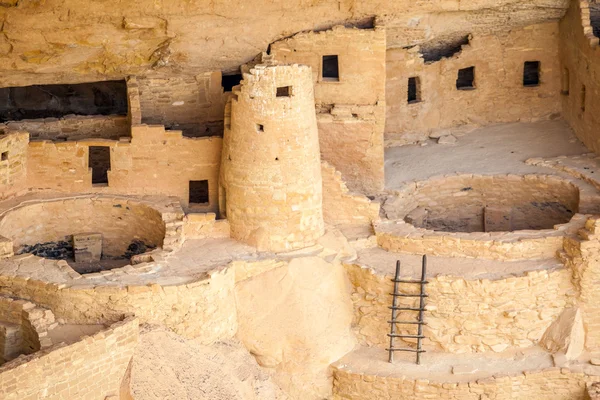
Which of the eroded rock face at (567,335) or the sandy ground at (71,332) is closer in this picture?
the sandy ground at (71,332)

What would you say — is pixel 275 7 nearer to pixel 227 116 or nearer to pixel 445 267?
pixel 227 116

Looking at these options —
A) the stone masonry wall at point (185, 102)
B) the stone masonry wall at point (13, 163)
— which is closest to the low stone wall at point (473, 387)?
the stone masonry wall at point (185, 102)

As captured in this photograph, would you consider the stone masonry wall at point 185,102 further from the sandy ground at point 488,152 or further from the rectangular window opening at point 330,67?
the sandy ground at point 488,152

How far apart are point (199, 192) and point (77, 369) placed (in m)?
4.92

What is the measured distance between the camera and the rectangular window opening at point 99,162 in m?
19.1

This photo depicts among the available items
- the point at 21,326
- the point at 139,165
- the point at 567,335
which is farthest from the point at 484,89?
the point at 21,326

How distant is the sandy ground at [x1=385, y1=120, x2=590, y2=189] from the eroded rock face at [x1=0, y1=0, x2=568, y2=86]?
6.86 ft

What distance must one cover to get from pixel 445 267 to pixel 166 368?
4.00 metres

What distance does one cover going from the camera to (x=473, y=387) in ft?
54.9

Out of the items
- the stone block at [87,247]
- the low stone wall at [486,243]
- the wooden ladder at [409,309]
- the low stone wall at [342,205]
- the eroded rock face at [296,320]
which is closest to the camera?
the eroded rock face at [296,320]

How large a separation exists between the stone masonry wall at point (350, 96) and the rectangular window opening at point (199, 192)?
1.71 meters

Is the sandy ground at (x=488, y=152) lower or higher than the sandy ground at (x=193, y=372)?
higher

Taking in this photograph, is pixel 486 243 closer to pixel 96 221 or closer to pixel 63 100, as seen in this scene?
pixel 96 221

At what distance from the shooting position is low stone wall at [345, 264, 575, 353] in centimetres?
1689
